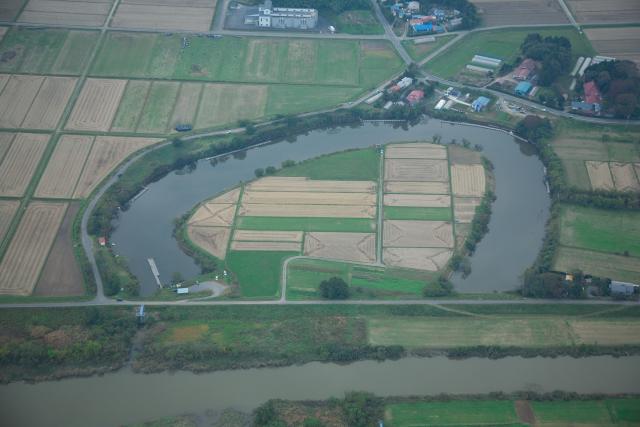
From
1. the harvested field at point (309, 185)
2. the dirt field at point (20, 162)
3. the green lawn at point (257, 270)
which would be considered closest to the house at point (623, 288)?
the harvested field at point (309, 185)

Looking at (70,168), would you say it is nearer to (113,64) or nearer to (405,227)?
(113,64)

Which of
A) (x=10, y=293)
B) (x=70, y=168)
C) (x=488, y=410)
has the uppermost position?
(x=70, y=168)

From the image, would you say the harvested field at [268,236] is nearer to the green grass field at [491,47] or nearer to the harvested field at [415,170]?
the harvested field at [415,170]

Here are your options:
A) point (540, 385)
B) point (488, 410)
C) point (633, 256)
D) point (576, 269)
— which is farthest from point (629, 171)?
point (488, 410)

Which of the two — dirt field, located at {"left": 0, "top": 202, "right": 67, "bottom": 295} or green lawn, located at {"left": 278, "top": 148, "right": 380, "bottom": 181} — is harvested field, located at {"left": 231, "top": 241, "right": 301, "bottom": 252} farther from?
dirt field, located at {"left": 0, "top": 202, "right": 67, "bottom": 295}

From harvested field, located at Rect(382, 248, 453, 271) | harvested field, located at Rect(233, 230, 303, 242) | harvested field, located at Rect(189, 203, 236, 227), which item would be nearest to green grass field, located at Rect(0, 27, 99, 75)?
harvested field, located at Rect(189, 203, 236, 227)
